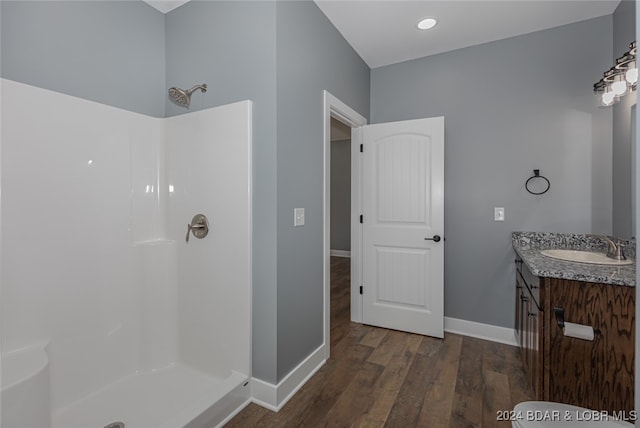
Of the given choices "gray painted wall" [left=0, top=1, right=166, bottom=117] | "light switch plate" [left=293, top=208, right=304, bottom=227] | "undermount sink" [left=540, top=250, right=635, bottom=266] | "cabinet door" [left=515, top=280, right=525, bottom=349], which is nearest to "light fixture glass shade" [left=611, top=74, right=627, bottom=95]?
"undermount sink" [left=540, top=250, right=635, bottom=266]

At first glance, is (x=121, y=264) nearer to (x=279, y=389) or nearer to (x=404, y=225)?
(x=279, y=389)

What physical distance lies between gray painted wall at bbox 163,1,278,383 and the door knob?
16.0 inches

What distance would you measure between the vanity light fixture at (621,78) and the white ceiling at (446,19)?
24.6 inches

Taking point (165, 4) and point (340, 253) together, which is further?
point (340, 253)

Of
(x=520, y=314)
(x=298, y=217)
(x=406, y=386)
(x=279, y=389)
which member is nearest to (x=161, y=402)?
(x=279, y=389)

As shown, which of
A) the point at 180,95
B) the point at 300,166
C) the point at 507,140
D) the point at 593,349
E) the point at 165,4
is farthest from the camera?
the point at 507,140

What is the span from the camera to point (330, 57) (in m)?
2.38

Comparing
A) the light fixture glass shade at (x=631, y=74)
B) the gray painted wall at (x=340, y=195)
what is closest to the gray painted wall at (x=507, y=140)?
the light fixture glass shade at (x=631, y=74)

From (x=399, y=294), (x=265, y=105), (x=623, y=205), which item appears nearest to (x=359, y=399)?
(x=399, y=294)

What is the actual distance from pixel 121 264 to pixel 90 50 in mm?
1363

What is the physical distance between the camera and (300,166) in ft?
6.57

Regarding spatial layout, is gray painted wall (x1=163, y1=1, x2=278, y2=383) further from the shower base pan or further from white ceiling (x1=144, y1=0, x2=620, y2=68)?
white ceiling (x1=144, y1=0, x2=620, y2=68)

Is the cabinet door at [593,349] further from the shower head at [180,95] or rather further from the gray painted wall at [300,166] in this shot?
the shower head at [180,95]

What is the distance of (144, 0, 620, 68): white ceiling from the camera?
2.16 meters
